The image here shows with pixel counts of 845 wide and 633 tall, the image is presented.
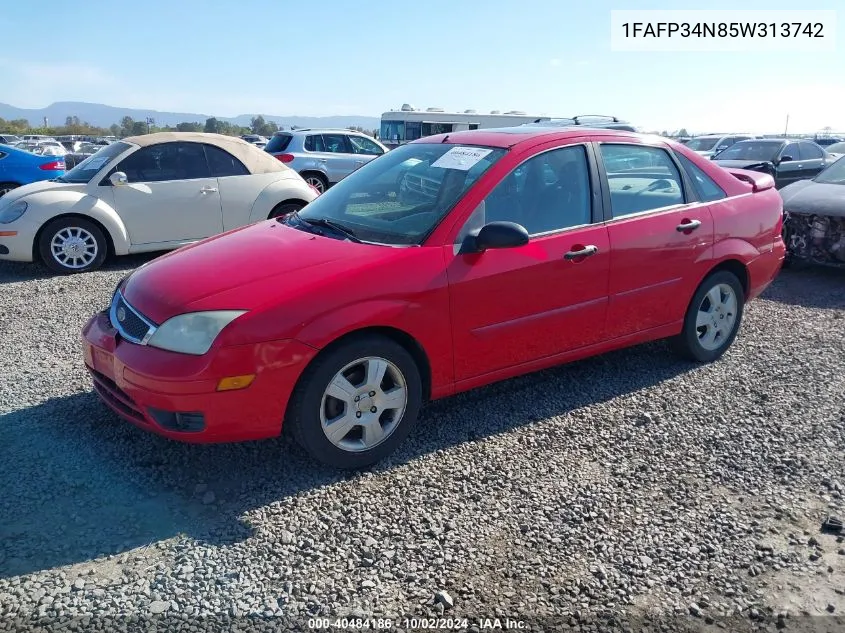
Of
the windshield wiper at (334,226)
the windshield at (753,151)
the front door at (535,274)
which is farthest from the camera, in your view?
the windshield at (753,151)

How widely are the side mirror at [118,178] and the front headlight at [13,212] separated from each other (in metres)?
0.95

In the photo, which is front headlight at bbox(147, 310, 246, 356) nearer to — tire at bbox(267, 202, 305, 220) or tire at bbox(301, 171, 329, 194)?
tire at bbox(267, 202, 305, 220)

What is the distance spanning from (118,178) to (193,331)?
218 inches

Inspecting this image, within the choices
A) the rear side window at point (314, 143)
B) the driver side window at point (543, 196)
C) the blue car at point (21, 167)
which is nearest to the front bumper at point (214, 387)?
the driver side window at point (543, 196)

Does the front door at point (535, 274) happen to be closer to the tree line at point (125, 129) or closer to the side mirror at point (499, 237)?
the side mirror at point (499, 237)

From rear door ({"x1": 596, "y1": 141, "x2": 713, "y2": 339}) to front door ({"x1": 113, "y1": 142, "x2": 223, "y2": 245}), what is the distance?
216 inches

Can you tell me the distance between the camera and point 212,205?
8570 mm

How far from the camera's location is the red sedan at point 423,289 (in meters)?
3.39

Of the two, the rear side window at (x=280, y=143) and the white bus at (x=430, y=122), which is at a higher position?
the white bus at (x=430, y=122)

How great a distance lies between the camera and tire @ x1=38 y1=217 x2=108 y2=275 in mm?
7949

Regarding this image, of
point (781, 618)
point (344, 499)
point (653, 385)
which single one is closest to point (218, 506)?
point (344, 499)

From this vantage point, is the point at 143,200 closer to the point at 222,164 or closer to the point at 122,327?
the point at 222,164

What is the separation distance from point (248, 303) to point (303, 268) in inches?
15.1

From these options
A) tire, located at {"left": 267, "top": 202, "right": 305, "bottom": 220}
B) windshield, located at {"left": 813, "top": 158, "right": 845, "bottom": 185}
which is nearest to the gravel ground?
tire, located at {"left": 267, "top": 202, "right": 305, "bottom": 220}
